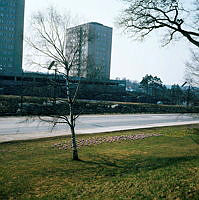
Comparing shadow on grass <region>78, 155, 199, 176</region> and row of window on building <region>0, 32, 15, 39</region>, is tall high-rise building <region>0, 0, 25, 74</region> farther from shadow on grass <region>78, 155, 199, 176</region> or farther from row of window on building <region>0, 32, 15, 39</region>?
shadow on grass <region>78, 155, 199, 176</region>

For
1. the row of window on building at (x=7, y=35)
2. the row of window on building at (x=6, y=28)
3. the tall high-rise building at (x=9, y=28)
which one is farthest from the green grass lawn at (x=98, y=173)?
the row of window on building at (x=6, y=28)

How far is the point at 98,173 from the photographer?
10.3 metres

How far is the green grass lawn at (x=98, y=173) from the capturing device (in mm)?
7887

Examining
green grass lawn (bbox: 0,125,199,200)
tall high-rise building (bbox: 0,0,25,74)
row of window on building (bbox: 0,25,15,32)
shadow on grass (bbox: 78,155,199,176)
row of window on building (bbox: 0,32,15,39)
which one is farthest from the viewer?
row of window on building (bbox: 0,25,15,32)

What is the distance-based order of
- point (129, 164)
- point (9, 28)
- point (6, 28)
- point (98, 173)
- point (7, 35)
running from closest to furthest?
point (98, 173) < point (129, 164) < point (7, 35) < point (6, 28) < point (9, 28)

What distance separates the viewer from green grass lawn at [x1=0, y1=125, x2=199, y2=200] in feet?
25.9

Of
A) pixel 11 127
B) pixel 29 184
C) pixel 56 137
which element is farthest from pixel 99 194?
pixel 11 127

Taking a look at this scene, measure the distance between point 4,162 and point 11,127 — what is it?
431 inches

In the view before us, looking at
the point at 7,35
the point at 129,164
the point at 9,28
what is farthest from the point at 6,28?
the point at 129,164

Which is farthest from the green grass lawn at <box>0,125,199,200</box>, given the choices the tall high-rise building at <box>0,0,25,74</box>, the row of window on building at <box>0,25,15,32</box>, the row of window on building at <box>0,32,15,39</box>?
the row of window on building at <box>0,25,15,32</box>

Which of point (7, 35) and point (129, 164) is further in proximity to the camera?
point (7, 35)

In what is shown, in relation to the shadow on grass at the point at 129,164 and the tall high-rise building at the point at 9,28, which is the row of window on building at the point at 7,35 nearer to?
the tall high-rise building at the point at 9,28

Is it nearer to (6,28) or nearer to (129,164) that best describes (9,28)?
(6,28)

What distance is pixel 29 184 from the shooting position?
359 inches
